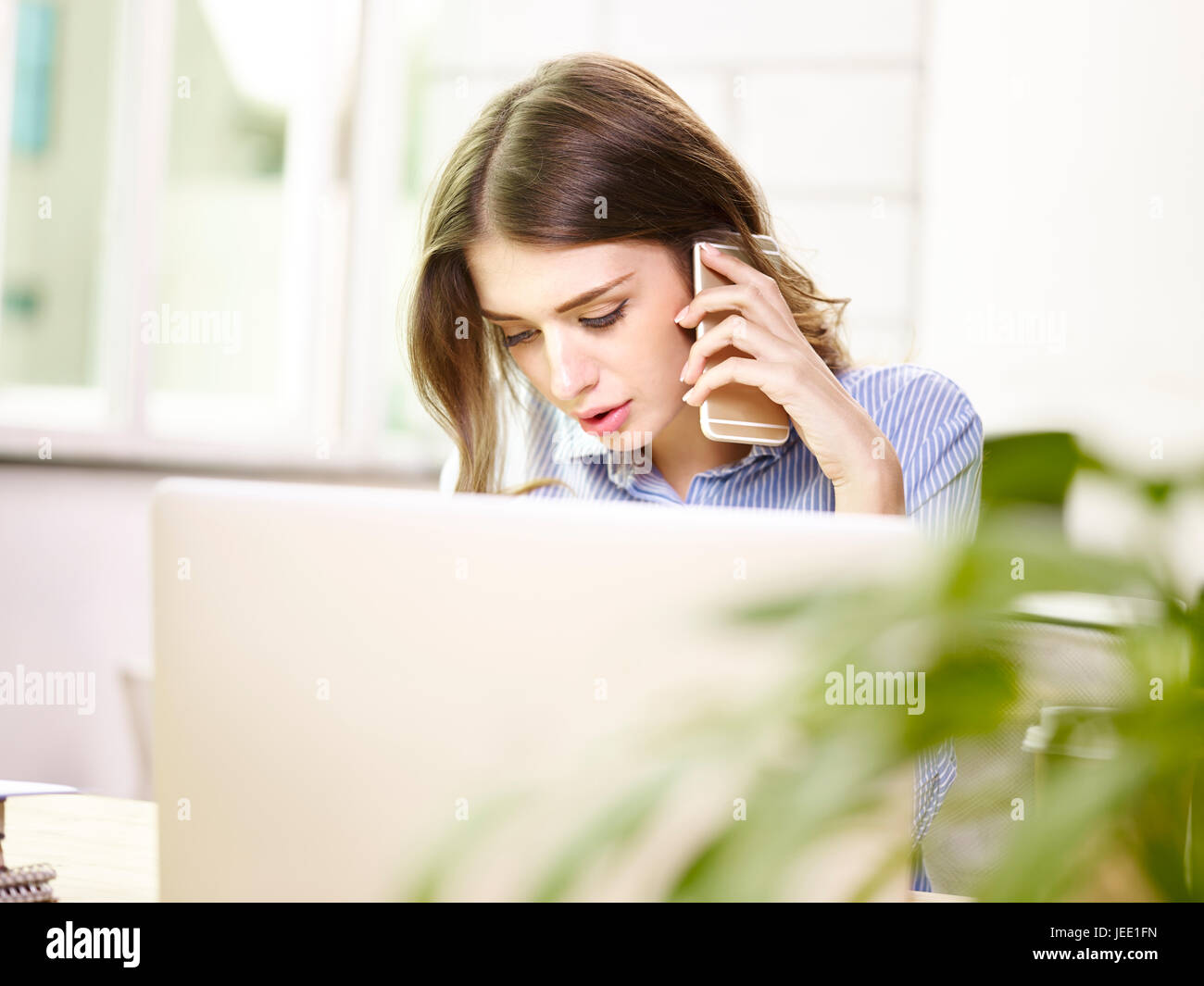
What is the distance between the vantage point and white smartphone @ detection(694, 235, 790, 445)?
4.72ft

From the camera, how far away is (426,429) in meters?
3.44

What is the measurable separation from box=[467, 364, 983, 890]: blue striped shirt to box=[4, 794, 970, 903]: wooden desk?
1.71 feet

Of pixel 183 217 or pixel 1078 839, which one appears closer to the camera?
pixel 1078 839

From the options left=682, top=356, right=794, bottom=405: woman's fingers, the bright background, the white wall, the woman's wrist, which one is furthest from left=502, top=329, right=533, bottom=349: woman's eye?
the white wall

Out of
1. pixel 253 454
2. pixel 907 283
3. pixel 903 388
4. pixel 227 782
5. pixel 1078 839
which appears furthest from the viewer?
pixel 907 283

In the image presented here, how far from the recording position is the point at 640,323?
1461mm

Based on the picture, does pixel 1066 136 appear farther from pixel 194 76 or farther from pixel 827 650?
pixel 827 650

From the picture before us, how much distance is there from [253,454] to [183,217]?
59cm

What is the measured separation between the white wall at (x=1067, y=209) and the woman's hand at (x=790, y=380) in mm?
1809
